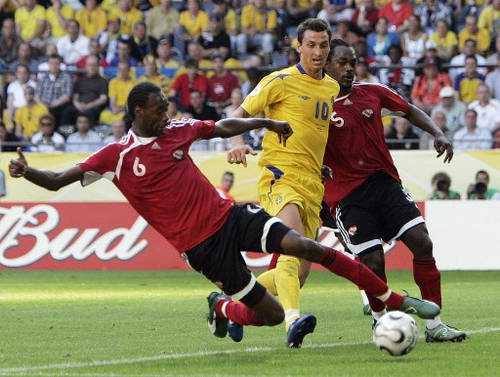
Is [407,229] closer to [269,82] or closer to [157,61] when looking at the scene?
[269,82]

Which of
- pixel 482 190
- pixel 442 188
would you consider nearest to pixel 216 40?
pixel 442 188

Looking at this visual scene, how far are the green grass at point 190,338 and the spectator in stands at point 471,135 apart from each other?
4821 millimetres

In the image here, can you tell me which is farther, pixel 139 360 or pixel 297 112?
pixel 297 112

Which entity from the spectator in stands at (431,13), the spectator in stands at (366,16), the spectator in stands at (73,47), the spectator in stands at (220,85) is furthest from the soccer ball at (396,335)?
the spectator in stands at (73,47)

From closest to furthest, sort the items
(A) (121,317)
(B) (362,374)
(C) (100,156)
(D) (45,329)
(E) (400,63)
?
(B) (362,374) < (C) (100,156) < (D) (45,329) < (A) (121,317) < (E) (400,63)

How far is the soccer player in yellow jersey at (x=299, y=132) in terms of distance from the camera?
30.7 ft

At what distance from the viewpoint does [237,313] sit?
872 centimetres

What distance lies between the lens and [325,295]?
47.9 feet

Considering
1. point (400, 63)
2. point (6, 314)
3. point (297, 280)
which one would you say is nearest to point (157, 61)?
point (400, 63)

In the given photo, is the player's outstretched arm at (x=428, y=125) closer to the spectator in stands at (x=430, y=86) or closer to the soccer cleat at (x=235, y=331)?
the soccer cleat at (x=235, y=331)

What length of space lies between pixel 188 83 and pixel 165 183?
14.4m

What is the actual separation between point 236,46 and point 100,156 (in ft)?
53.7

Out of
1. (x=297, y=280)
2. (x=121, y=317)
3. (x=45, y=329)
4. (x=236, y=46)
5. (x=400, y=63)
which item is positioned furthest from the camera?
(x=236, y=46)

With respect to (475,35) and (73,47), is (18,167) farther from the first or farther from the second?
(73,47)
